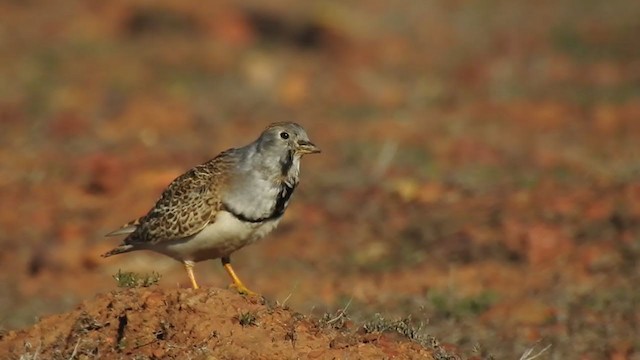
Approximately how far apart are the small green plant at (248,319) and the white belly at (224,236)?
2.97ft

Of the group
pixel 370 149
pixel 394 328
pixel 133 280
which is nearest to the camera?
pixel 394 328

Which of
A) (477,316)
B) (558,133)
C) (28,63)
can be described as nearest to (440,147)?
(558,133)

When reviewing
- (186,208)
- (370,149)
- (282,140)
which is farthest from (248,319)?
(370,149)

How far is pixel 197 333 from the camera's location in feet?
23.1

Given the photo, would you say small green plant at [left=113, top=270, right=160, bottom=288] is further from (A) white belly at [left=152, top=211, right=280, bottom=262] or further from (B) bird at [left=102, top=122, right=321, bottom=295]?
(A) white belly at [left=152, top=211, right=280, bottom=262]

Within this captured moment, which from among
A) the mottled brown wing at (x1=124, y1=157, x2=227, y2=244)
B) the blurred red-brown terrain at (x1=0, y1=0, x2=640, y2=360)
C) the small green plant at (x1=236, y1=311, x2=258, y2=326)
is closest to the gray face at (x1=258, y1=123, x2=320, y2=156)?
the mottled brown wing at (x1=124, y1=157, x2=227, y2=244)

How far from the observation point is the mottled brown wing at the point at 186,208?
812 centimetres

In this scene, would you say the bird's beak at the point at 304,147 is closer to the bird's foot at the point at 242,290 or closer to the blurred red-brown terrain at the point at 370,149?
the bird's foot at the point at 242,290

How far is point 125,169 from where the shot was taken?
1568 cm

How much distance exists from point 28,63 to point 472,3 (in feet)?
41.6

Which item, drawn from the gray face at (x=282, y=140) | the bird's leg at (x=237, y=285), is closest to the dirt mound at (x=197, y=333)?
the bird's leg at (x=237, y=285)

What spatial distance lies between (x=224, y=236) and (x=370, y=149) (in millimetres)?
9147

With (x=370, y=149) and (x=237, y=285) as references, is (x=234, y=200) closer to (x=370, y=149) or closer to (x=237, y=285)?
(x=237, y=285)

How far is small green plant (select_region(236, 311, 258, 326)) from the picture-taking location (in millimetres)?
7098
